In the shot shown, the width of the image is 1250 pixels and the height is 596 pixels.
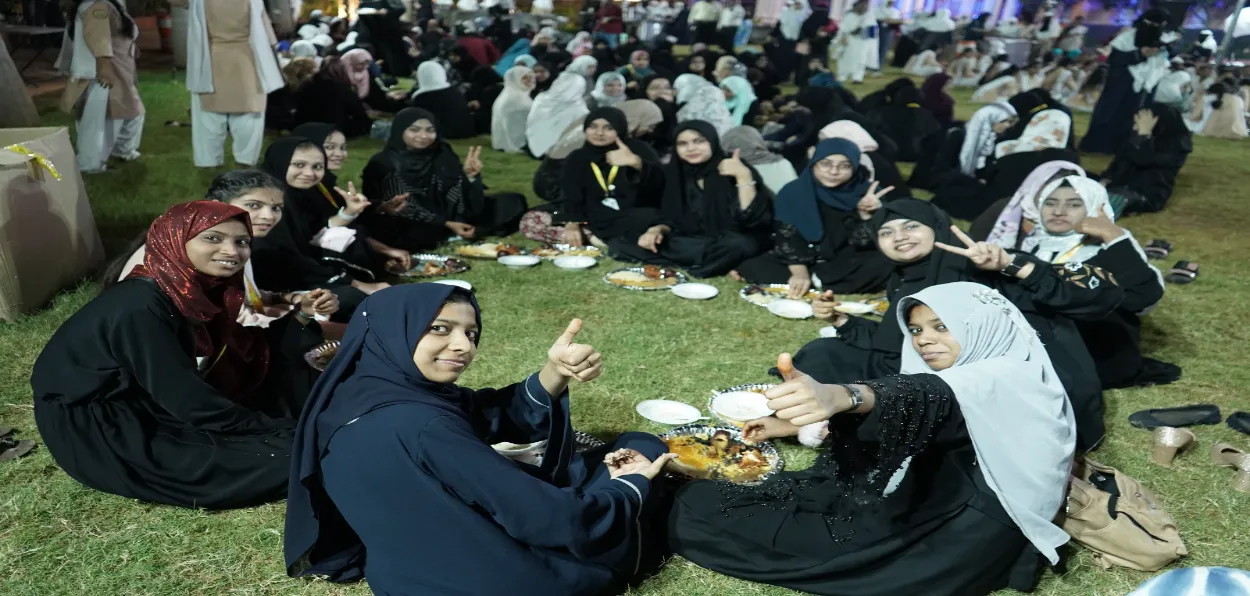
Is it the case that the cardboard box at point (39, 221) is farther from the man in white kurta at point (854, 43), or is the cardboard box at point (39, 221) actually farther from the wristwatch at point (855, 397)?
the man in white kurta at point (854, 43)

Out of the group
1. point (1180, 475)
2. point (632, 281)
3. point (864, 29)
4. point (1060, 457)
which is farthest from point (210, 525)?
point (864, 29)

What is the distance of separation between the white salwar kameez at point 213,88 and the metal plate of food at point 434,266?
8.67ft

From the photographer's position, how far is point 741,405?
3.64 metres

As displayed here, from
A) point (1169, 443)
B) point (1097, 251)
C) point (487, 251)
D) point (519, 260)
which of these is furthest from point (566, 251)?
point (1169, 443)

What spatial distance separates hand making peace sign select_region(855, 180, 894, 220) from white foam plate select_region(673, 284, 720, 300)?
1.04 m

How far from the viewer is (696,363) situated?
13.9ft

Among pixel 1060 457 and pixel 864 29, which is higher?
pixel 1060 457

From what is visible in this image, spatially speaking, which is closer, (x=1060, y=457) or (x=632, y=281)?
(x=1060, y=457)

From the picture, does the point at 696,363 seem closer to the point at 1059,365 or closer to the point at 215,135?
the point at 1059,365

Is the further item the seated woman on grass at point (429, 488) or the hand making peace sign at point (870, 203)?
the hand making peace sign at point (870, 203)

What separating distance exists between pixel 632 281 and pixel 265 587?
3.17m

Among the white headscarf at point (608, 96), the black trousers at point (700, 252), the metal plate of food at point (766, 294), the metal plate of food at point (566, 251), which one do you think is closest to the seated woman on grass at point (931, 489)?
the metal plate of food at point (766, 294)

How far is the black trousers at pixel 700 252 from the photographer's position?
5598 mm

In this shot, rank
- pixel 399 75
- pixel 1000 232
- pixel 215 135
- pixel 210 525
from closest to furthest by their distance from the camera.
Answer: pixel 210 525, pixel 1000 232, pixel 215 135, pixel 399 75
